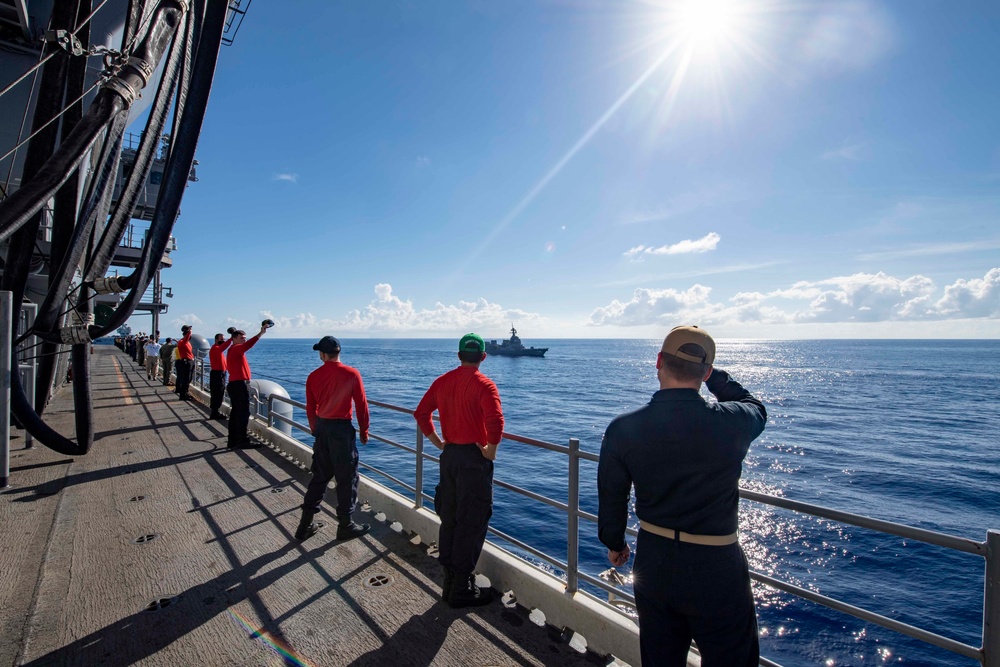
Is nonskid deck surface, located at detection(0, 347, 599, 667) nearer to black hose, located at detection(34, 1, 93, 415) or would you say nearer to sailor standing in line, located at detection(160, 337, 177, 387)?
black hose, located at detection(34, 1, 93, 415)

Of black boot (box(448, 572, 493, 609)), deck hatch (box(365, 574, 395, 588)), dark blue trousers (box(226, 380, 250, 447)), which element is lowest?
deck hatch (box(365, 574, 395, 588))

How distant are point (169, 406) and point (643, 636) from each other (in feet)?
47.3

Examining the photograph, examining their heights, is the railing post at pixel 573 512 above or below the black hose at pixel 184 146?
below

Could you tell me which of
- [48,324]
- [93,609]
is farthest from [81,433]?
[93,609]

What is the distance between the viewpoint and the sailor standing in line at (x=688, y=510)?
6.63 ft

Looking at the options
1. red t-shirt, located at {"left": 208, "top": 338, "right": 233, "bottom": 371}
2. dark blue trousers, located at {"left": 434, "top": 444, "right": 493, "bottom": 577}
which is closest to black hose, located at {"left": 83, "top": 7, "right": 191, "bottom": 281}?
red t-shirt, located at {"left": 208, "top": 338, "right": 233, "bottom": 371}

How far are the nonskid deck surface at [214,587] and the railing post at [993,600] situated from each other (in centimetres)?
199

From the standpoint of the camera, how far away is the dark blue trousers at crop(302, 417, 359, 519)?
4.70 metres

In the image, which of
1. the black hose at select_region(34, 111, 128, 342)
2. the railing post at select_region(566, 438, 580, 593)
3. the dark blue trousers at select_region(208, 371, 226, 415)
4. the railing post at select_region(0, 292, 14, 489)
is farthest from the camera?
the dark blue trousers at select_region(208, 371, 226, 415)

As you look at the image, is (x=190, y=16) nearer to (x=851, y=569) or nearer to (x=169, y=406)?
(x=169, y=406)

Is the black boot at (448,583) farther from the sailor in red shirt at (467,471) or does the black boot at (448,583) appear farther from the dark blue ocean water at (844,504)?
the dark blue ocean water at (844,504)

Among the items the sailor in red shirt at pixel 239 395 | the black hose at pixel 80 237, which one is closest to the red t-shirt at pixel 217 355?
the sailor in red shirt at pixel 239 395

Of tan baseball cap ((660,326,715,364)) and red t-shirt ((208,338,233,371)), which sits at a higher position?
tan baseball cap ((660,326,715,364))

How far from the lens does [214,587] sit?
12.5 feet
